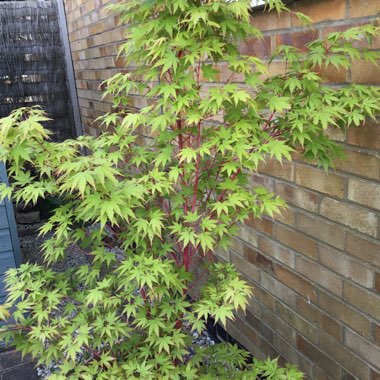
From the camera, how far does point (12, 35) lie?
5199mm

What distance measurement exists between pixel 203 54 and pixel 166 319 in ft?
3.44

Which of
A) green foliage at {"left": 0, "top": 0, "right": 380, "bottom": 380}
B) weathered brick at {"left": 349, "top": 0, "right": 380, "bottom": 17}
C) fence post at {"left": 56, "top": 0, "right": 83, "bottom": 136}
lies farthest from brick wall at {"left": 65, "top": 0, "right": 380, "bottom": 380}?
fence post at {"left": 56, "top": 0, "right": 83, "bottom": 136}

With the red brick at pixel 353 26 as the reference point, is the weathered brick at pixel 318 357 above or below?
below

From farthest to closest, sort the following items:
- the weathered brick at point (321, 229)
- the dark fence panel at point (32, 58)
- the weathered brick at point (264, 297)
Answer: the dark fence panel at point (32, 58) → the weathered brick at point (264, 297) → the weathered brick at point (321, 229)

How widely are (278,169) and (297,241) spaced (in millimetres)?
372

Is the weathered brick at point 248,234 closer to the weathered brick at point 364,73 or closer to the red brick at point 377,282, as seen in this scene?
the red brick at point 377,282

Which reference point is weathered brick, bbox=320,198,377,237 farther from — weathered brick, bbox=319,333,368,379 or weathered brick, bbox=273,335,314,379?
weathered brick, bbox=273,335,314,379

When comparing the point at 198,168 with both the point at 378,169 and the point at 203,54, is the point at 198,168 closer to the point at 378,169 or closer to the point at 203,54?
the point at 203,54

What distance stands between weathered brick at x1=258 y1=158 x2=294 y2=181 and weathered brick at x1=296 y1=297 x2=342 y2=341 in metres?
0.64

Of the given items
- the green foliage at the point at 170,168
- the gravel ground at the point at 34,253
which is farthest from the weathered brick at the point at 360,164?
the gravel ground at the point at 34,253

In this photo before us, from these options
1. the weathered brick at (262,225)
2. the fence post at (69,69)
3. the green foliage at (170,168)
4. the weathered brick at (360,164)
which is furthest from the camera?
the fence post at (69,69)

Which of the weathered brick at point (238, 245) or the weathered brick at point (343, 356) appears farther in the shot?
the weathered brick at point (238, 245)

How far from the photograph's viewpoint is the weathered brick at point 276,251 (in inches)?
89.7

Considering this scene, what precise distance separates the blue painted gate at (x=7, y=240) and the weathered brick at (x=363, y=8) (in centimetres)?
221
